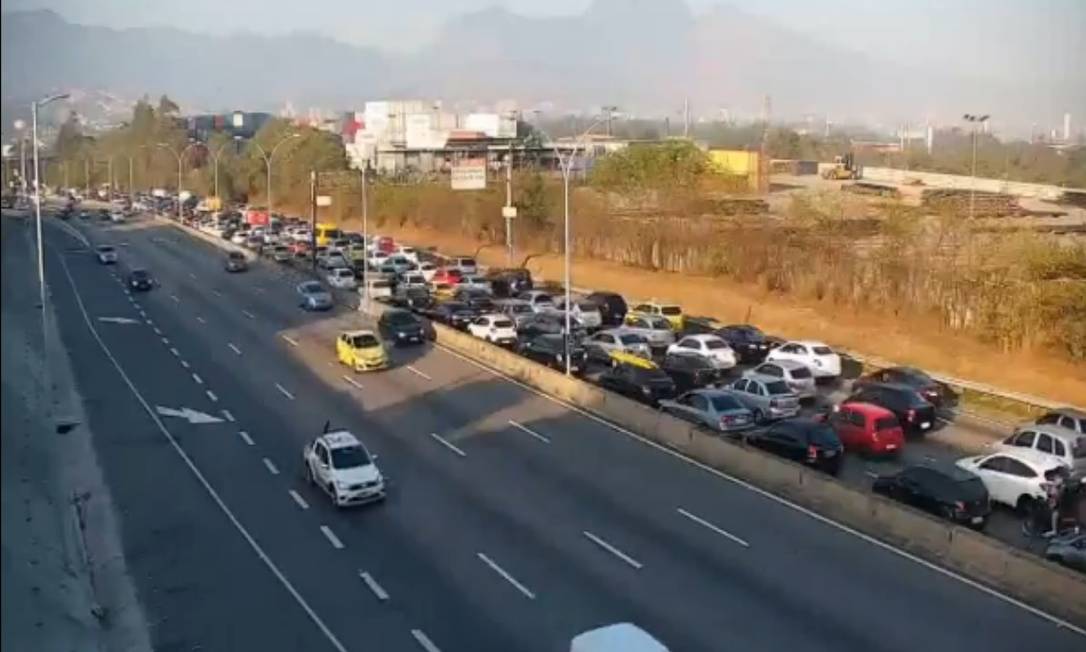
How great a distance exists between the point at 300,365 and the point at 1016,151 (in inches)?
1328

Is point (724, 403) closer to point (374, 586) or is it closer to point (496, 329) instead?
point (374, 586)

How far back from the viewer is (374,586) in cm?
1522

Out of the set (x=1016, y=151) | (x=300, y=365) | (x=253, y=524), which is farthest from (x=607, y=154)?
(x=253, y=524)

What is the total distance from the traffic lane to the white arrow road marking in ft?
20.0

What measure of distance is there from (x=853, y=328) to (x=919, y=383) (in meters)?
10.8

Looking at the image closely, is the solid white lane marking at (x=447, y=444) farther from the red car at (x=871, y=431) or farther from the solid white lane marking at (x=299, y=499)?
the red car at (x=871, y=431)

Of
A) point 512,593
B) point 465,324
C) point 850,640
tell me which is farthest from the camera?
point 465,324

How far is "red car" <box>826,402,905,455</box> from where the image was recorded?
21703mm

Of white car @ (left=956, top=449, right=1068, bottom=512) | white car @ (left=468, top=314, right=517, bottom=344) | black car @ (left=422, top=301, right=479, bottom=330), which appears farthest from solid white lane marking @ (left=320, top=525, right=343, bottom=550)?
black car @ (left=422, top=301, right=479, bottom=330)

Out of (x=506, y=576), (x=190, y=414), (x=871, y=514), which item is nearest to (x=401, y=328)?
(x=190, y=414)

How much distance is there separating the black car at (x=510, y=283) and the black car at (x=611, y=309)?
731 centimetres

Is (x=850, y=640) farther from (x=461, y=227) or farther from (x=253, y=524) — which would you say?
(x=461, y=227)

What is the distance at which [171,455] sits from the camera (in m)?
22.7

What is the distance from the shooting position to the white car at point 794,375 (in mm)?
26828
